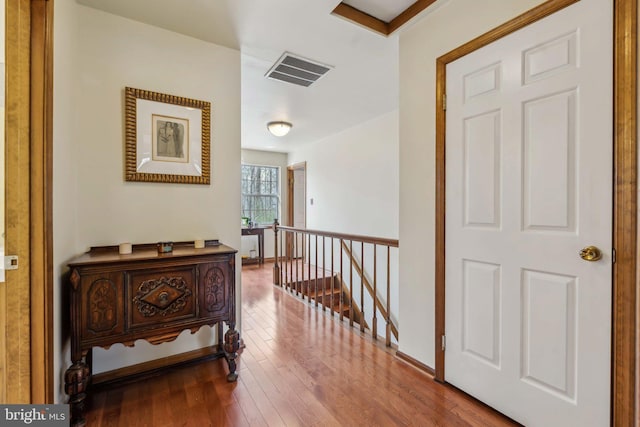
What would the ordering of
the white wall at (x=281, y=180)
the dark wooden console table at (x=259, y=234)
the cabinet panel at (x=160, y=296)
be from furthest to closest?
the white wall at (x=281, y=180)
the dark wooden console table at (x=259, y=234)
the cabinet panel at (x=160, y=296)

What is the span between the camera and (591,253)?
1239 millimetres

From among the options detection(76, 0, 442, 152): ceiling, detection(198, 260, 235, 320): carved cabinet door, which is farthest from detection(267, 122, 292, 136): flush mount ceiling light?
detection(198, 260, 235, 320): carved cabinet door

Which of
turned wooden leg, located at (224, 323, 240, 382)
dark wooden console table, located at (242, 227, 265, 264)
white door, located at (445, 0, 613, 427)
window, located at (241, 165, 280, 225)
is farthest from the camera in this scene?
window, located at (241, 165, 280, 225)

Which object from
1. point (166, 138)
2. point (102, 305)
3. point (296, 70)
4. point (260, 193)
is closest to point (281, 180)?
point (260, 193)

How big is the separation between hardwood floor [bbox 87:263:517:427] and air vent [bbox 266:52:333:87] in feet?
7.77

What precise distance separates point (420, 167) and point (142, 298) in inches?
75.9

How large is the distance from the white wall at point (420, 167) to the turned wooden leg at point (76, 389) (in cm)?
195

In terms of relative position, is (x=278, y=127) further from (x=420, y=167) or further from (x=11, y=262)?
(x=11, y=262)

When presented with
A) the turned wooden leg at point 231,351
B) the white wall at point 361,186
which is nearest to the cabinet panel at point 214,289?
the turned wooden leg at point 231,351

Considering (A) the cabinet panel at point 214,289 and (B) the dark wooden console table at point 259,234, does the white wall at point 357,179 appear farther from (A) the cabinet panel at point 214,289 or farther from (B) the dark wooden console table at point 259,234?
(A) the cabinet panel at point 214,289

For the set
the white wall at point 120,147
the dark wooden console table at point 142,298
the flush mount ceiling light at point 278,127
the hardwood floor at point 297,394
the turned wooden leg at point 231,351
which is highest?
the flush mount ceiling light at point 278,127

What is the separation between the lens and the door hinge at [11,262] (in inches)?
45.6

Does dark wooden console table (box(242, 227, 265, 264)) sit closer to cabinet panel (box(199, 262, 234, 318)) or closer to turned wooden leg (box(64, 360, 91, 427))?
cabinet panel (box(199, 262, 234, 318))

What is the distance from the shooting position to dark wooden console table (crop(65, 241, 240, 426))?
152cm
